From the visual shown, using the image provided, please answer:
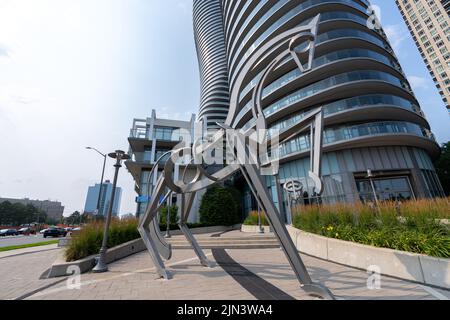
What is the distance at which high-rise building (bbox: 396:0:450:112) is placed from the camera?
210 feet

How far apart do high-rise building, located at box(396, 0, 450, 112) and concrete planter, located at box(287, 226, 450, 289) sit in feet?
309

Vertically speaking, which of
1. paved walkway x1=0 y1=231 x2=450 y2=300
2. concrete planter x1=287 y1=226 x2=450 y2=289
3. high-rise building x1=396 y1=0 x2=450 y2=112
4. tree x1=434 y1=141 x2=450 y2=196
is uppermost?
high-rise building x1=396 y1=0 x2=450 y2=112

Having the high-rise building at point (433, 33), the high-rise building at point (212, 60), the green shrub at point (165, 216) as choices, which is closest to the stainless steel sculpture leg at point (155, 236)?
the green shrub at point (165, 216)

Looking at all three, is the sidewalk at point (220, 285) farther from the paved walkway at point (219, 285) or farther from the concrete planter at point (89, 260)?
the concrete planter at point (89, 260)

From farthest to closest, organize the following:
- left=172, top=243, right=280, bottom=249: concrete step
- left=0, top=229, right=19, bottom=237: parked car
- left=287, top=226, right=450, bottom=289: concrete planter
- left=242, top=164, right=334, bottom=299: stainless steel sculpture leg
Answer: left=0, top=229, right=19, bottom=237: parked car
left=172, top=243, right=280, bottom=249: concrete step
left=287, top=226, right=450, bottom=289: concrete planter
left=242, top=164, right=334, bottom=299: stainless steel sculpture leg

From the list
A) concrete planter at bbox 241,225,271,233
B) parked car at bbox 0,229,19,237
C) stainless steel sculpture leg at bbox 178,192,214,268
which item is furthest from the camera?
parked car at bbox 0,229,19,237

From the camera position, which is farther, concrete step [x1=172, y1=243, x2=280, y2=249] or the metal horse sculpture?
concrete step [x1=172, y1=243, x2=280, y2=249]

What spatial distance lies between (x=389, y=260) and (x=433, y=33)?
338 feet

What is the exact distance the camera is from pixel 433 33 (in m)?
66.4

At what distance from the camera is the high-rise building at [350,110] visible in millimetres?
20234

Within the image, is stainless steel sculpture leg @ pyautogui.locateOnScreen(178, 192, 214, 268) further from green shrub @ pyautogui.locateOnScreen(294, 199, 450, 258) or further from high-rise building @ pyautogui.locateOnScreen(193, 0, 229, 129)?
Answer: high-rise building @ pyautogui.locateOnScreen(193, 0, 229, 129)

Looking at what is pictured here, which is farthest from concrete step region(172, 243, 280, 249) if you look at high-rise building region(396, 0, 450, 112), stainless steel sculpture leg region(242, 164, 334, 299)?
high-rise building region(396, 0, 450, 112)

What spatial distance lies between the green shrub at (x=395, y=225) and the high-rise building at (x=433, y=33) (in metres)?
92.7
